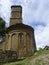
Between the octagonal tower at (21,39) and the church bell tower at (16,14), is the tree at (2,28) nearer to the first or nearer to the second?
the church bell tower at (16,14)

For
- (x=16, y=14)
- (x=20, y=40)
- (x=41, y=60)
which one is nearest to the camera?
(x=41, y=60)

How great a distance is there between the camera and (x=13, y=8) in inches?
1800

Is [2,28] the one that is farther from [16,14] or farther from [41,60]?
[41,60]

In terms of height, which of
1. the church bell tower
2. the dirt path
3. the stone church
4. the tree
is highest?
the church bell tower

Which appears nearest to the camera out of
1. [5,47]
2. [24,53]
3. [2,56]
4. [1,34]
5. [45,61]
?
[45,61]

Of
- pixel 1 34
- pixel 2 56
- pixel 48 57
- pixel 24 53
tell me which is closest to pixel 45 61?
pixel 48 57

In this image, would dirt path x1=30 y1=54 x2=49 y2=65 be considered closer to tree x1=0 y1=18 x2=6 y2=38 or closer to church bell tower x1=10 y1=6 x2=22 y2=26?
tree x1=0 y1=18 x2=6 y2=38

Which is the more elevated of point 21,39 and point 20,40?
point 21,39

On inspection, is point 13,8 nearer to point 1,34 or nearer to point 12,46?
point 1,34

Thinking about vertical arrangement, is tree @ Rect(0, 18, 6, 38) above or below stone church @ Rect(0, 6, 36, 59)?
above

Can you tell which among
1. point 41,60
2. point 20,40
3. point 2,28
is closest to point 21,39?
point 20,40

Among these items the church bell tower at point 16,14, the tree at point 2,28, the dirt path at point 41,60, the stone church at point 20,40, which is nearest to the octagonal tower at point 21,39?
the stone church at point 20,40

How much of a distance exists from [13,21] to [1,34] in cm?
337

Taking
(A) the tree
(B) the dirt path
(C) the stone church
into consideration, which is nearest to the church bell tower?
(A) the tree
